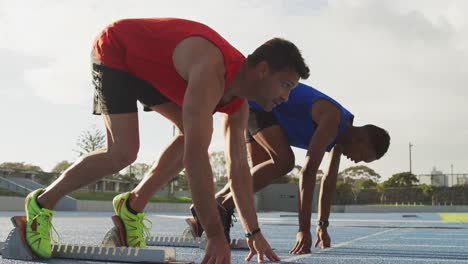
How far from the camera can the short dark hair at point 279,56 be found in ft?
8.98

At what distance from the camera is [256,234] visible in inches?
122

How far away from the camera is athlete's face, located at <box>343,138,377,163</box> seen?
4.49 meters

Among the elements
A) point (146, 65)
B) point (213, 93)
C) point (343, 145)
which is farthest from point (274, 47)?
point (343, 145)

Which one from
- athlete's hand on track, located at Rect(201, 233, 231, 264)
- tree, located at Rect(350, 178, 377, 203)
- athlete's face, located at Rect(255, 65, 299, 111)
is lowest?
athlete's hand on track, located at Rect(201, 233, 231, 264)

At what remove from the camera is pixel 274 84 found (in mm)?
2770

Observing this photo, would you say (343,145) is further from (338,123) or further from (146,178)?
(146,178)

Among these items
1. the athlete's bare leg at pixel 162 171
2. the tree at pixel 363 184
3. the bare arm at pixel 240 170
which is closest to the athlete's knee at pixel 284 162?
the athlete's bare leg at pixel 162 171

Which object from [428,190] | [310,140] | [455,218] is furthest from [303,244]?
[428,190]

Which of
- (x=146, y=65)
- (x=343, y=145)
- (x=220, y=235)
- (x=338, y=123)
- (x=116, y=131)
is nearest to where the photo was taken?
(x=220, y=235)

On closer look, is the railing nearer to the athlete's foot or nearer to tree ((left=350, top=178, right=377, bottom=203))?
tree ((left=350, top=178, right=377, bottom=203))

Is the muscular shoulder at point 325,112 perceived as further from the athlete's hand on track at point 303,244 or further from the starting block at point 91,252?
the starting block at point 91,252

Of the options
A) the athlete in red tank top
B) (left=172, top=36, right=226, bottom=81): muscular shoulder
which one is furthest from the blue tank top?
(left=172, top=36, right=226, bottom=81): muscular shoulder

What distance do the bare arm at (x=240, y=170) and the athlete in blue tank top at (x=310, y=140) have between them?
1128 mm

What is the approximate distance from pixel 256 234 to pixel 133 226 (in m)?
0.97
